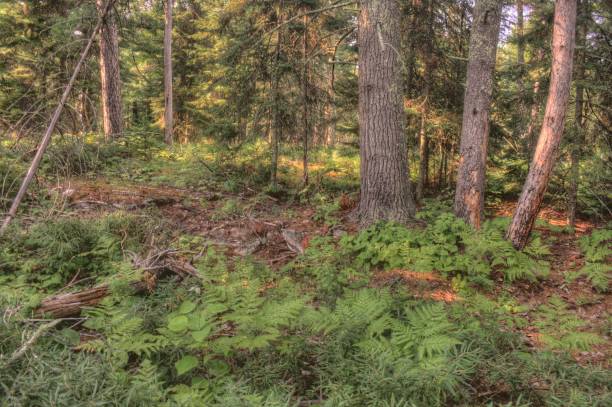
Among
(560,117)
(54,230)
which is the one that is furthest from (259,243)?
(560,117)

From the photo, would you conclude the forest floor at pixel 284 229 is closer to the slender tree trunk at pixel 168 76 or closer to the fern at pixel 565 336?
the fern at pixel 565 336

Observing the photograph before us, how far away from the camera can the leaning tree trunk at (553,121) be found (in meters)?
5.96

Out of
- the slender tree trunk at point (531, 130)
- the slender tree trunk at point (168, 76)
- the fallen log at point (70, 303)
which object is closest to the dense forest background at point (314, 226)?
the fallen log at point (70, 303)

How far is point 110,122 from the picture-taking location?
11594 mm

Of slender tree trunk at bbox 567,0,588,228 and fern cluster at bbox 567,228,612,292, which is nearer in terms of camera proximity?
fern cluster at bbox 567,228,612,292

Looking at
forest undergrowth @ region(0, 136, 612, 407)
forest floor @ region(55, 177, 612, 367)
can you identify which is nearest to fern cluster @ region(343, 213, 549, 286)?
forest undergrowth @ region(0, 136, 612, 407)

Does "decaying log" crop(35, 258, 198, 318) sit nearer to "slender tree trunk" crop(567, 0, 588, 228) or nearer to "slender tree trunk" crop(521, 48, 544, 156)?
"slender tree trunk" crop(567, 0, 588, 228)

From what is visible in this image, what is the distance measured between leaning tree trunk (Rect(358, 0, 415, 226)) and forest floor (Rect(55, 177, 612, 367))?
0.92m

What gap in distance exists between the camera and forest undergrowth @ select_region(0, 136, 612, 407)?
2.39 metres

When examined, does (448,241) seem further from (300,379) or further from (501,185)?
(501,185)

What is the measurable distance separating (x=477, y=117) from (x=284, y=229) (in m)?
4.30

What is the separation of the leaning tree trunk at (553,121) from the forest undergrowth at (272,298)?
0.40 meters

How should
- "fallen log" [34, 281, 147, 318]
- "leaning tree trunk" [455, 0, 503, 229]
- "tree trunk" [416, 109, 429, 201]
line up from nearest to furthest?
"fallen log" [34, 281, 147, 318], "leaning tree trunk" [455, 0, 503, 229], "tree trunk" [416, 109, 429, 201]

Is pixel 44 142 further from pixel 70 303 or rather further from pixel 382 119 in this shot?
pixel 382 119
